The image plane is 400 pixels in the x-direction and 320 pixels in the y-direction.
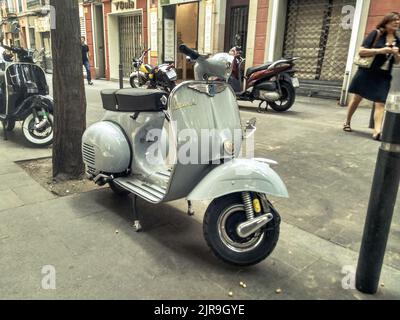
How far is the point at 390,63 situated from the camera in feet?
17.7

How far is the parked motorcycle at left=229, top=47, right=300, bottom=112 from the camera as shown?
7666 mm

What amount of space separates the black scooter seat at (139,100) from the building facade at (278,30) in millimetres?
6655

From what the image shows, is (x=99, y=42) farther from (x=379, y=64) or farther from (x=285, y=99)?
(x=379, y=64)

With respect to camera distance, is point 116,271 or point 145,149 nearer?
point 116,271

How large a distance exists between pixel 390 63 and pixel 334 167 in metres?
2.14

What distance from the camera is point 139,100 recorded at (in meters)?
3.00

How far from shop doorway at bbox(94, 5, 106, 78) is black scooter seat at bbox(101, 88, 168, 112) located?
1512 centimetres

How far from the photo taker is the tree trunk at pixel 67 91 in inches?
147

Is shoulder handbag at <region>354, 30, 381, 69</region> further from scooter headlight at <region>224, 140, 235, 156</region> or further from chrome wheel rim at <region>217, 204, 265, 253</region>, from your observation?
chrome wheel rim at <region>217, 204, 265, 253</region>

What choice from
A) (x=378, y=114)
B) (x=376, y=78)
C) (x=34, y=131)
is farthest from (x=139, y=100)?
(x=378, y=114)

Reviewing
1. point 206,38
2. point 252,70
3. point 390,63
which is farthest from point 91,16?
point 390,63

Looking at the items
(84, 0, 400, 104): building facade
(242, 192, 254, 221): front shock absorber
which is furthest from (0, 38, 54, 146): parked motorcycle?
(84, 0, 400, 104): building facade

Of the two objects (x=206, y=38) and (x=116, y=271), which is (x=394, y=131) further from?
(x=206, y=38)

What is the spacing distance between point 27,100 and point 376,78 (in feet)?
17.8
